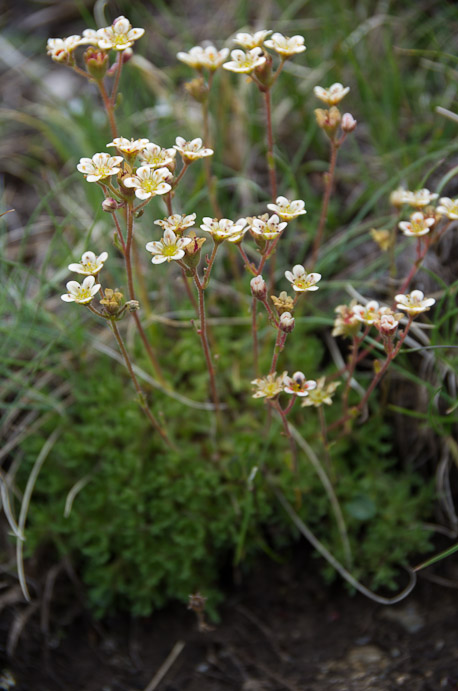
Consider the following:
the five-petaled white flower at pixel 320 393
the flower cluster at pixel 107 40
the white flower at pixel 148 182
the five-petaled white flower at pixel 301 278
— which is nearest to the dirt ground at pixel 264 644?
the five-petaled white flower at pixel 320 393

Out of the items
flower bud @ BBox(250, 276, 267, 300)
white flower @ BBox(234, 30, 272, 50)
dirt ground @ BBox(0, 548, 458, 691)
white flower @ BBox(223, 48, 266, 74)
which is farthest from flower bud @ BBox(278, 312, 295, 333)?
dirt ground @ BBox(0, 548, 458, 691)

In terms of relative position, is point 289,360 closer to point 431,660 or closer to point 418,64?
point 431,660

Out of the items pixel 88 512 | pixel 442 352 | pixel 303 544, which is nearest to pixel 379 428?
pixel 442 352

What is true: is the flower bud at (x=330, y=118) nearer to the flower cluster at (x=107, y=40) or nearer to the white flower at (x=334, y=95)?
the white flower at (x=334, y=95)

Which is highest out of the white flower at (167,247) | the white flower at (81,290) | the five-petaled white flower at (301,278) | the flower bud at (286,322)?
the white flower at (167,247)

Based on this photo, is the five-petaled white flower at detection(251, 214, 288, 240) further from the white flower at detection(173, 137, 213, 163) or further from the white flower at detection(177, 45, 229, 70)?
the white flower at detection(177, 45, 229, 70)

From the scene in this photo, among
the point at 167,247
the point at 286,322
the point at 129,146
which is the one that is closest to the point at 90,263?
the point at 167,247
